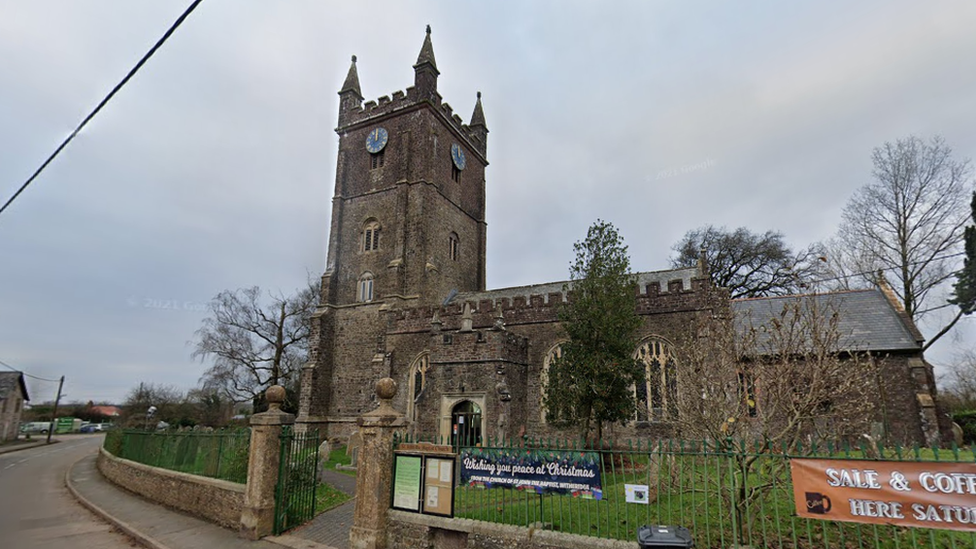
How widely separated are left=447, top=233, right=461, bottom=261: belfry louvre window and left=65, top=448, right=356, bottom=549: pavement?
15.5m

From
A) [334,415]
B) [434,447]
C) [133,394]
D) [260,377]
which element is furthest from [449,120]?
[133,394]

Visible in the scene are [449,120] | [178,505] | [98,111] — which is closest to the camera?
[98,111]

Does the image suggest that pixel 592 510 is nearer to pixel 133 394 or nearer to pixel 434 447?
pixel 434 447

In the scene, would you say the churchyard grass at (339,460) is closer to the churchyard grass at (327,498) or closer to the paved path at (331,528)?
the churchyard grass at (327,498)

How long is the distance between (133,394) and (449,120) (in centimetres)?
4426

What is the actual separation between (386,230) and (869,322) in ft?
69.8

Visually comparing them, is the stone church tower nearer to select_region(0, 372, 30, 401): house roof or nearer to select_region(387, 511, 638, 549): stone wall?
select_region(387, 511, 638, 549): stone wall

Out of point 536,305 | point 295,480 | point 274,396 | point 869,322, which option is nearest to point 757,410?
point 295,480

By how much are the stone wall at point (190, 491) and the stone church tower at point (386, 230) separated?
10.0 m

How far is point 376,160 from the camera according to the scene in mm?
27750

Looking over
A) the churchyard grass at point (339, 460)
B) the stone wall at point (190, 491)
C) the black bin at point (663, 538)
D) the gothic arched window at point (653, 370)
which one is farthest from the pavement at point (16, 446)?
the black bin at point (663, 538)

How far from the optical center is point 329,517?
9.62 m

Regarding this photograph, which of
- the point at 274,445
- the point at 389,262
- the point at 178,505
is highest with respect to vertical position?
the point at 389,262

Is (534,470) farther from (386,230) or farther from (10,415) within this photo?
(10,415)
